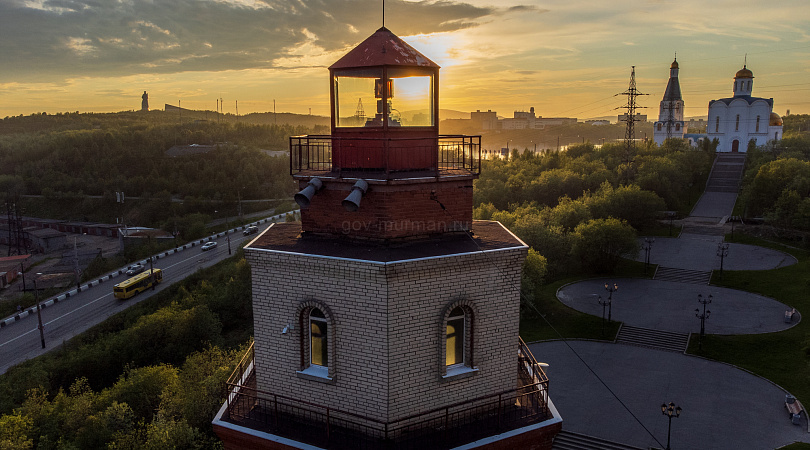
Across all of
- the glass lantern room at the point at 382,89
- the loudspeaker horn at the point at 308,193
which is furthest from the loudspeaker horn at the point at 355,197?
the glass lantern room at the point at 382,89

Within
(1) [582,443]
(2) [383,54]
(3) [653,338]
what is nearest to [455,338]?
(2) [383,54]

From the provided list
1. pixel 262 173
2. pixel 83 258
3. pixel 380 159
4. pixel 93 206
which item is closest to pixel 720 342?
pixel 380 159

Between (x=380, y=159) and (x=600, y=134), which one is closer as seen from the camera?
(x=380, y=159)

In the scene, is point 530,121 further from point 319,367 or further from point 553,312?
point 319,367

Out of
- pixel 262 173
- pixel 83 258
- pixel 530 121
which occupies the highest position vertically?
pixel 530 121

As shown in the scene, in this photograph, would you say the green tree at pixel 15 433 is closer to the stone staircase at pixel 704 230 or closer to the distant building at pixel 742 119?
the stone staircase at pixel 704 230

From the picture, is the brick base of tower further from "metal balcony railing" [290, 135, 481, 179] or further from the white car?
the white car

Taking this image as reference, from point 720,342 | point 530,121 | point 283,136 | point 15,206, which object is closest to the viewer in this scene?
point 720,342
